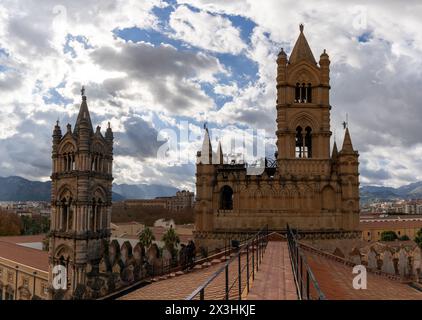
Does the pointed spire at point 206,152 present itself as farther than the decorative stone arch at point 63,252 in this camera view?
Yes

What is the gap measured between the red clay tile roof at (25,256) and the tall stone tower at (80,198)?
5.43 m

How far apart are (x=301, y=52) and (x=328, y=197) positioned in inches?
514

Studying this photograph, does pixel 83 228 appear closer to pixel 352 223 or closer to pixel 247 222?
pixel 247 222

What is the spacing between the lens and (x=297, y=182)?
3616cm

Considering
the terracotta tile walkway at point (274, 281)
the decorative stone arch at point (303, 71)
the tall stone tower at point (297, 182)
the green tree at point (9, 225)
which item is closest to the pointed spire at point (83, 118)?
the tall stone tower at point (297, 182)

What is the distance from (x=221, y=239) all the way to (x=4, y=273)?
2310cm

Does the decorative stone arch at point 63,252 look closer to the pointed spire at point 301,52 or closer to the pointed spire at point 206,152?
the pointed spire at point 206,152

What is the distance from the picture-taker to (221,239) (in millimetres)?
35812

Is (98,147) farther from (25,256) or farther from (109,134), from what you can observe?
(25,256)

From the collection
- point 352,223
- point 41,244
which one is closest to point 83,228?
point 352,223

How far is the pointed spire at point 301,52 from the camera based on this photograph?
37.6 metres

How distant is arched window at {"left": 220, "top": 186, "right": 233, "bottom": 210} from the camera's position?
124ft

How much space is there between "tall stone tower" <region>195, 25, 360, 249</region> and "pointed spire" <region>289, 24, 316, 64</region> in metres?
0.14

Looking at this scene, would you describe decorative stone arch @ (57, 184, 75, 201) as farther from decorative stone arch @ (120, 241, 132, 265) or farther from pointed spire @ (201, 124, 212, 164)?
pointed spire @ (201, 124, 212, 164)
